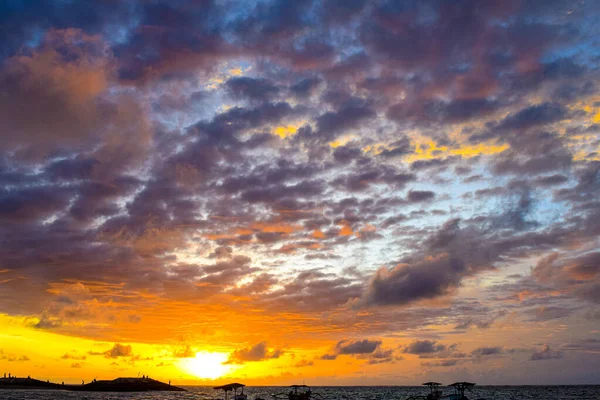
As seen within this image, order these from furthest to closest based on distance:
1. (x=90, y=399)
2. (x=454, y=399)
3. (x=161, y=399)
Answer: (x=161, y=399) → (x=90, y=399) → (x=454, y=399)

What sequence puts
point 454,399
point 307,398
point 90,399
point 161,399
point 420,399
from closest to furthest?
1. point 454,399
2. point 307,398
3. point 420,399
4. point 90,399
5. point 161,399

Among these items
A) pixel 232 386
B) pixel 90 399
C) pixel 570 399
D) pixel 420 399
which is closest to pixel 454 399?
pixel 420 399

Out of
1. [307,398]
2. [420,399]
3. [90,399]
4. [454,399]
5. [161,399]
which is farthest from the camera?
[161,399]

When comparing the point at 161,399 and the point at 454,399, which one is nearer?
the point at 454,399

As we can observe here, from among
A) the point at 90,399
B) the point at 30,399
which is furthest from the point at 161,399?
the point at 30,399

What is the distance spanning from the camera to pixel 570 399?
197m

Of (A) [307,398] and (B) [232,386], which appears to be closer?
(B) [232,386]

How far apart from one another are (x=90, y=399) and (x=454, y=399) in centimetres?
12476

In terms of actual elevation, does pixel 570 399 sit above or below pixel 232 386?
below

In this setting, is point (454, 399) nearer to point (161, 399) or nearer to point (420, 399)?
point (420, 399)

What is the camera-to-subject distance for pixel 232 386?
121188mm

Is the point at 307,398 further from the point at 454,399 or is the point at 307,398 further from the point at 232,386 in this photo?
the point at 454,399

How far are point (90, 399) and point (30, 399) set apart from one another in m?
22.2

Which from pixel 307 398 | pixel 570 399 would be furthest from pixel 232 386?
pixel 570 399
